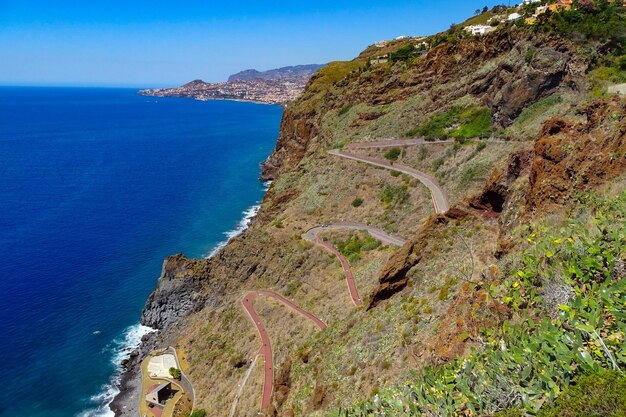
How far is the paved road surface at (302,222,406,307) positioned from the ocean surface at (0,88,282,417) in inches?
794

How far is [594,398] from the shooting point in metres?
7.04

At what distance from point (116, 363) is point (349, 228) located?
973 inches

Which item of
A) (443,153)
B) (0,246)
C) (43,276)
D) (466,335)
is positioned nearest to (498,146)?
(443,153)

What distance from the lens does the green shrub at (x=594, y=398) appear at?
22.3 ft

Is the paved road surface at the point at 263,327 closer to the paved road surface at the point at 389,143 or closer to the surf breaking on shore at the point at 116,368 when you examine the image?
the surf breaking on shore at the point at 116,368

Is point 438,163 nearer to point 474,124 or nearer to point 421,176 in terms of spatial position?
point 421,176

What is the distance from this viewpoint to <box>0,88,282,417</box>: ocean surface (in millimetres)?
37469

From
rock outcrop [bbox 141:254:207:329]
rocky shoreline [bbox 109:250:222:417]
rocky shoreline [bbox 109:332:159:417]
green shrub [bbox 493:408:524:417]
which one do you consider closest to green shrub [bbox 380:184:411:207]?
rocky shoreline [bbox 109:250:222:417]

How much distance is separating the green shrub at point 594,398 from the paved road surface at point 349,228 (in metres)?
20.1

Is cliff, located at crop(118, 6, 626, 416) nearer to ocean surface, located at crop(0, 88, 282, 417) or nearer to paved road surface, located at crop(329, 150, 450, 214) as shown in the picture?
paved road surface, located at crop(329, 150, 450, 214)

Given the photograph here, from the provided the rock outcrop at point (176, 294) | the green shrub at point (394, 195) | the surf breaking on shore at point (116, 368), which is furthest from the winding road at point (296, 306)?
the surf breaking on shore at point (116, 368)

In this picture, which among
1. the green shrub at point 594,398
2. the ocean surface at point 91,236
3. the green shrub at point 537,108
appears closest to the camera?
the green shrub at point 594,398

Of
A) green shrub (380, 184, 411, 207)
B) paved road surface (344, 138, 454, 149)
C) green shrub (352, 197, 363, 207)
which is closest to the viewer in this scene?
green shrub (380, 184, 411, 207)

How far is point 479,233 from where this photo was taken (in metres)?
19.9
